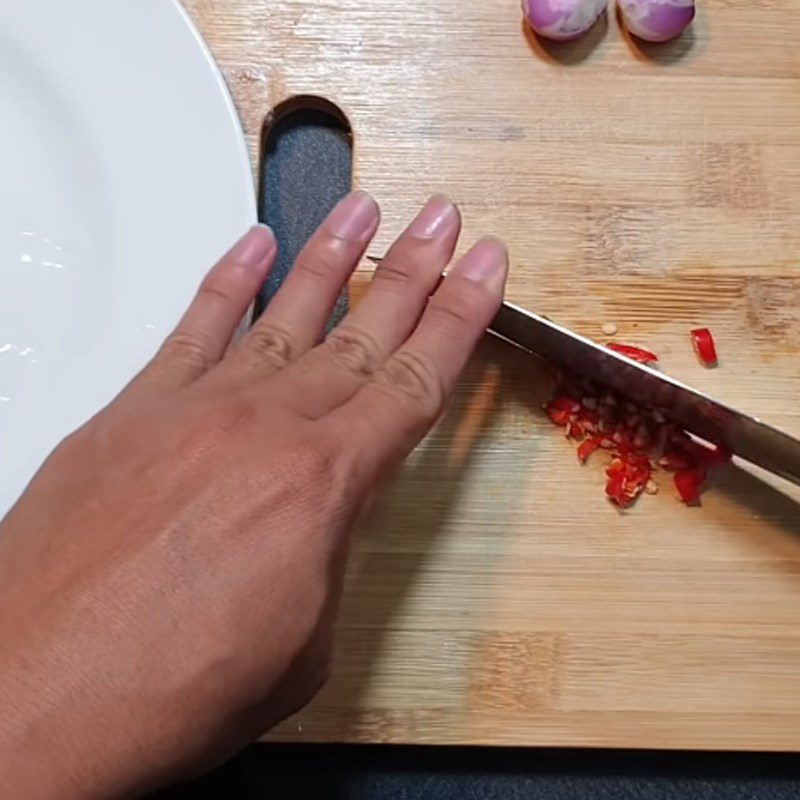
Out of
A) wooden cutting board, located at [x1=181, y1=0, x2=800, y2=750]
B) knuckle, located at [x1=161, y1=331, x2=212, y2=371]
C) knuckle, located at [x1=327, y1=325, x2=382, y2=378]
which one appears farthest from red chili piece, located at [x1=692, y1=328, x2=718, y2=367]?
knuckle, located at [x1=161, y1=331, x2=212, y2=371]

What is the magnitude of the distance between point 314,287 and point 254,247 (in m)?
0.05

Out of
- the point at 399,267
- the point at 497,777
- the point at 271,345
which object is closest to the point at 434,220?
the point at 399,267

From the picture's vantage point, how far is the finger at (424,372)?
0.71 metres

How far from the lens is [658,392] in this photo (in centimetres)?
83

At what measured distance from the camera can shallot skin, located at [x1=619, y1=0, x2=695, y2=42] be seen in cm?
92

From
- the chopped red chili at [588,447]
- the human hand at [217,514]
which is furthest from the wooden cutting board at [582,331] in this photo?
the human hand at [217,514]

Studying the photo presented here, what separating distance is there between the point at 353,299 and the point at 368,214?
95mm

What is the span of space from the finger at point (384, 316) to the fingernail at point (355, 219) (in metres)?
0.03

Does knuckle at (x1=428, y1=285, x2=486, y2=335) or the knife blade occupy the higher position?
knuckle at (x1=428, y1=285, x2=486, y2=335)

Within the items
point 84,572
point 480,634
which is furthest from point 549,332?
point 84,572

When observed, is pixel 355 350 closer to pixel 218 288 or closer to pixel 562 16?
pixel 218 288

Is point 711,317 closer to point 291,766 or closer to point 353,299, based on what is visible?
point 353,299

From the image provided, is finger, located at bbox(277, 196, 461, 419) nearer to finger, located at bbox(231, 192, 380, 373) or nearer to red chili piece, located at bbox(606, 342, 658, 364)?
finger, located at bbox(231, 192, 380, 373)

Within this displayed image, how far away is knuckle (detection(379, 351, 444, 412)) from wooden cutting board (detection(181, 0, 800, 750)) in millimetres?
108
